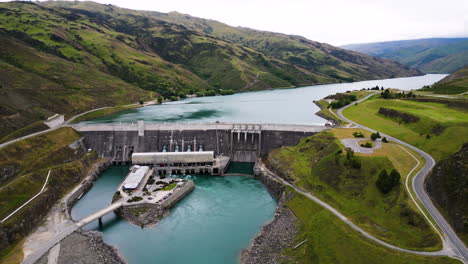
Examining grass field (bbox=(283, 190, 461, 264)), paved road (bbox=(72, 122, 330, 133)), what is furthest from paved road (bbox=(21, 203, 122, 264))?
paved road (bbox=(72, 122, 330, 133))

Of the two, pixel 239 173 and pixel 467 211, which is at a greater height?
pixel 467 211

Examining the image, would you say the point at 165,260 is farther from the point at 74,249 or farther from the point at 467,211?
the point at 467,211

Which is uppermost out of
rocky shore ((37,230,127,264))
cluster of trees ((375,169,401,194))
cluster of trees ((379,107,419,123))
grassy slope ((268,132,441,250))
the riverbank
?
cluster of trees ((379,107,419,123))

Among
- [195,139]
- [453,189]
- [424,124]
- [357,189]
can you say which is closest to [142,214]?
[195,139]

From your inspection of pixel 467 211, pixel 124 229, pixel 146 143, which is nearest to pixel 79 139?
pixel 146 143

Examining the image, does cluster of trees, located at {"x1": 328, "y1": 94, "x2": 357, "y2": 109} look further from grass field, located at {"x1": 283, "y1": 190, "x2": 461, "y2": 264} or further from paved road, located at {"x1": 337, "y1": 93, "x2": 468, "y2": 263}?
grass field, located at {"x1": 283, "y1": 190, "x2": 461, "y2": 264}

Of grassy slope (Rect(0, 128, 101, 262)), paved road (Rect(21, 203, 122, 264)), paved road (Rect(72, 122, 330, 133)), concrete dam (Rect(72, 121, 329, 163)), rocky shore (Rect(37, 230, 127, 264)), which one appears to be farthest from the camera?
paved road (Rect(72, 122, 330, 133))
